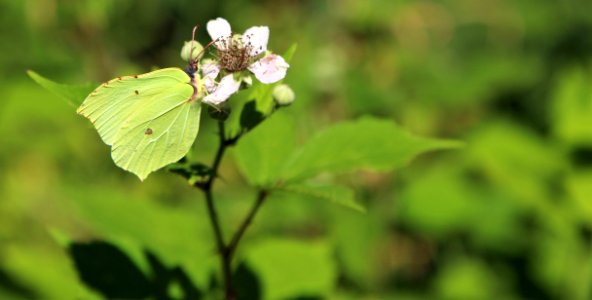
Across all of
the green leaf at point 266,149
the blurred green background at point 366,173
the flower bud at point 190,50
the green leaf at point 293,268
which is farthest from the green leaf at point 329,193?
the blurred green background at point 366,173

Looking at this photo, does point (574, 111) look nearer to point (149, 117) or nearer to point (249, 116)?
point (249, 116)

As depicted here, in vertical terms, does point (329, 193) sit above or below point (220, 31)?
below

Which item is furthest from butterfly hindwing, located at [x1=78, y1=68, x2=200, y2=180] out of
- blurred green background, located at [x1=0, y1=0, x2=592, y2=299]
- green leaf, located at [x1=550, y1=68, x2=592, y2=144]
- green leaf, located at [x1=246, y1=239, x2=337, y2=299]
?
green leaf, located at [x1=550, y1=68, x2=592, y2=144]

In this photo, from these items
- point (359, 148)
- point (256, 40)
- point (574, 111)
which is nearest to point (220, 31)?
point (256, 40)

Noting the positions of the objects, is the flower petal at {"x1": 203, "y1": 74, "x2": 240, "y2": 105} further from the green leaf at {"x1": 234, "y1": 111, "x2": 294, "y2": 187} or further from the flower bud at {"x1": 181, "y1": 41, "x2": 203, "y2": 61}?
the green leaf at {"x1": 234, "y1": 111, "x2": 294, "y2": 187}

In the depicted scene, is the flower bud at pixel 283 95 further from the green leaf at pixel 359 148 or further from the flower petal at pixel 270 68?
the green leaf at pixel 359 148
